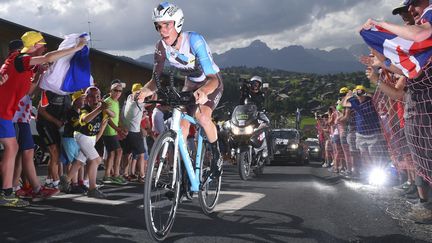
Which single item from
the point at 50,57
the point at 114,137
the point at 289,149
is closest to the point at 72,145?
the point at 114,137

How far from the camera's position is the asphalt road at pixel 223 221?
145 inches

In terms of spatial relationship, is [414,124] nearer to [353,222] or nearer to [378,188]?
[353,222]

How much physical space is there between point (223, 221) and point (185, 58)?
6.09 feet

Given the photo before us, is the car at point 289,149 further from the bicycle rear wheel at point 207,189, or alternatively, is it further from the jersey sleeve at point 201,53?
the jersey sleeve at point 201,53

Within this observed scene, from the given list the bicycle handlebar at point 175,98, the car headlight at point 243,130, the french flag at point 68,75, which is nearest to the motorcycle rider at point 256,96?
the car headlight at point 243,130

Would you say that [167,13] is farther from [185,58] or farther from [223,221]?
[223,221]

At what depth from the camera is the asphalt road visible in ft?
12.1

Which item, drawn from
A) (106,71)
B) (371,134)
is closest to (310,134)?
(106,71)

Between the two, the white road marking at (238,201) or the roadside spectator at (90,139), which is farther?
the roadside spectator at (90,139)

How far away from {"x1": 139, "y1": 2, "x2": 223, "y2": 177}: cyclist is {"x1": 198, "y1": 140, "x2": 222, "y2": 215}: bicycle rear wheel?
0.13 meters

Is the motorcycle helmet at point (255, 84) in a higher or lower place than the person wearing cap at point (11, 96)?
higher

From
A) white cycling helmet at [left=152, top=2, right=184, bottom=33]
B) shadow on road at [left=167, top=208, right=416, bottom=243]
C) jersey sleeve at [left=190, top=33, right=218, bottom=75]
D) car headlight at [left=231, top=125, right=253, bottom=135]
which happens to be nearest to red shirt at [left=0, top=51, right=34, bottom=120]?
white cycling helmet at [left=152, top=2, right=184, bottom=33]

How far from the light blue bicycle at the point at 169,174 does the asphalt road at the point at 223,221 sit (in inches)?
8.8

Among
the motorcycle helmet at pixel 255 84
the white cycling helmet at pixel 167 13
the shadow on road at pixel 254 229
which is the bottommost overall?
the shadow on road at pixel 254 229
